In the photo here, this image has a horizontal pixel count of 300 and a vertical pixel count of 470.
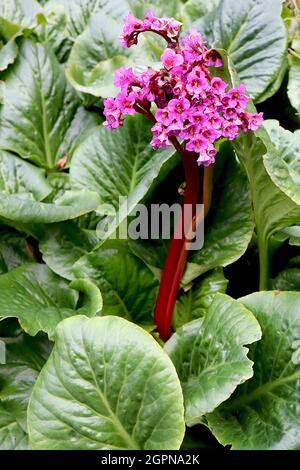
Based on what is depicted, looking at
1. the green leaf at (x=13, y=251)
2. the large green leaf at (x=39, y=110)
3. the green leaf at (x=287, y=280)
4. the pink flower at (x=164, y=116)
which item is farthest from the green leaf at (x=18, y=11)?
the green leaf at (x=287, y=280)

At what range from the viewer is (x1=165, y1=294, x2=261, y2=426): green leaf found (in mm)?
901

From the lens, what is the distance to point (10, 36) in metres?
1.56

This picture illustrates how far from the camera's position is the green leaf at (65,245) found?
1228 mm

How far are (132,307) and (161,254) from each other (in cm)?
12

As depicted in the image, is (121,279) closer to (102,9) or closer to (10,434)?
(10,434)

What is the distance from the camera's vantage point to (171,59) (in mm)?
943

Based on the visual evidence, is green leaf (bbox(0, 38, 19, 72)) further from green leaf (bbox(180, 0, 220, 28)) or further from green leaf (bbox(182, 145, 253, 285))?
green leaf (bbox(182, 145, 253, 285))

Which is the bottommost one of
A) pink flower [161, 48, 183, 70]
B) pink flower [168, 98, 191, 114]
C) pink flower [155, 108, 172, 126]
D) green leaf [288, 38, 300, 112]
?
green leaf [288, 38, 300, 112]

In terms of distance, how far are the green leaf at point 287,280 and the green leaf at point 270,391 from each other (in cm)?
21

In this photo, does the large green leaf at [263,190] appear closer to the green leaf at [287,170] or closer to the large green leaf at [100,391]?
the green leaf at [287,170]

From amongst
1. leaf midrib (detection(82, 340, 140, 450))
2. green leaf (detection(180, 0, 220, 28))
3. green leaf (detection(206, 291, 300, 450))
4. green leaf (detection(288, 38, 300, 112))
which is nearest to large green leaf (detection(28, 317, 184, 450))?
leaf midrib (detection(82, 340, 140, 450))

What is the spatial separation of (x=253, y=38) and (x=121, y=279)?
0.64 m

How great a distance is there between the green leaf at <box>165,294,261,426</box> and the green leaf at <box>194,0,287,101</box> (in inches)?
23.7

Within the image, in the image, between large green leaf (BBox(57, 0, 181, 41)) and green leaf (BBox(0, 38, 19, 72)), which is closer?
green leaf (BBox(0, 38, 19, 72))
